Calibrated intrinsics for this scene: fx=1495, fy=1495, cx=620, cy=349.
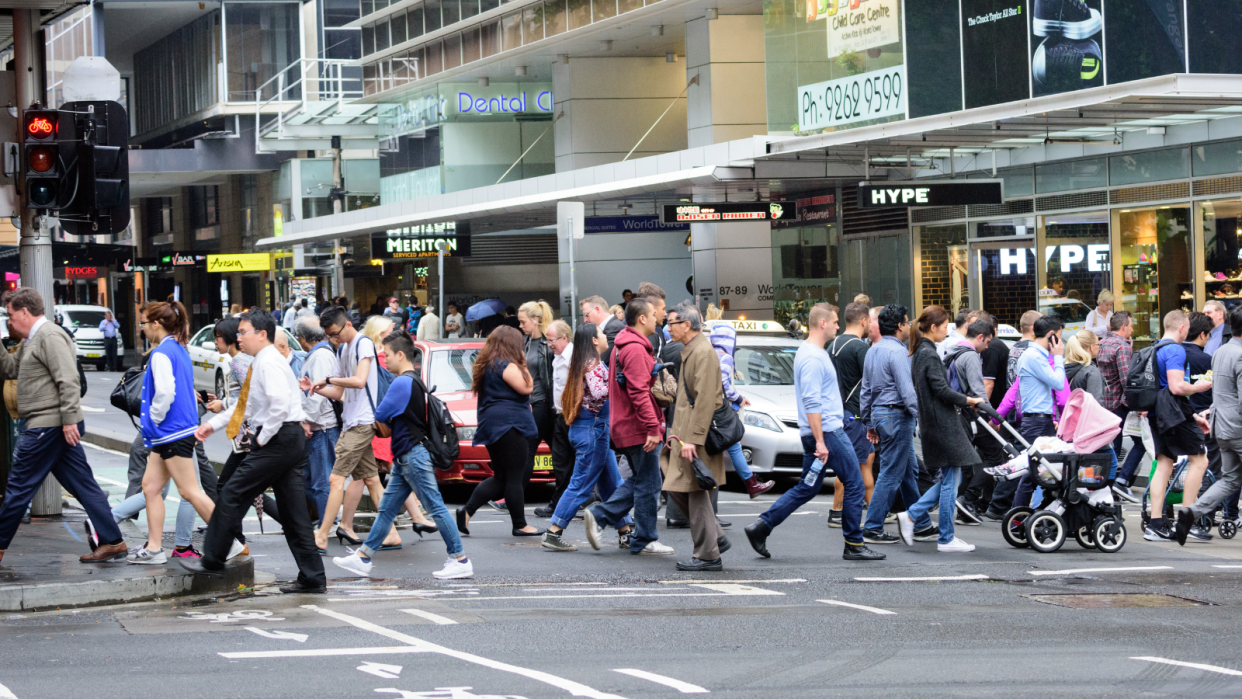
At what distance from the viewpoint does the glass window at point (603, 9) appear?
29609 millimetres

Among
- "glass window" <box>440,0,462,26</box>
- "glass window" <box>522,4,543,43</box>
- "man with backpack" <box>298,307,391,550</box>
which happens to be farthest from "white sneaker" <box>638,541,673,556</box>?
"glass window" <box>440,0,462,26</box>

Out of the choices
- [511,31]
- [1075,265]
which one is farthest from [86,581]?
[511,31]

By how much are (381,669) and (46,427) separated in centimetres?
388

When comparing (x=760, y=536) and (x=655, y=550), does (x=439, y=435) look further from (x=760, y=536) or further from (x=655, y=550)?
(x=760, y=536)

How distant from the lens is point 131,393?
1061 cm

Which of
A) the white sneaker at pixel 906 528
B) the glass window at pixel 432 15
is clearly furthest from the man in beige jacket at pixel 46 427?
the glass window at pixel 432 15

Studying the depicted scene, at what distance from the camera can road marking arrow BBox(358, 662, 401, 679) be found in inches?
265

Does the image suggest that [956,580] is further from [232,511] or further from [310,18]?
[310,18]

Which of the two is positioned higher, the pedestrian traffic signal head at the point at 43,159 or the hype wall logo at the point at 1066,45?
the hype wall logo at the point at 1066,45

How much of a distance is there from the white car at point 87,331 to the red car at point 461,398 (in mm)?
25849

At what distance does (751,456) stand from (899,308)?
3.91 meters

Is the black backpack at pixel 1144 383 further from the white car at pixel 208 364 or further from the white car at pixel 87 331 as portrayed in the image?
the white car at pixel 87 331

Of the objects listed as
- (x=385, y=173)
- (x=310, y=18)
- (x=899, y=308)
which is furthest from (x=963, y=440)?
(x=310, y=18)

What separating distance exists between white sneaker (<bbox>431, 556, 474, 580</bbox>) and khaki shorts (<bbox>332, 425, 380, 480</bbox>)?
1.54m
